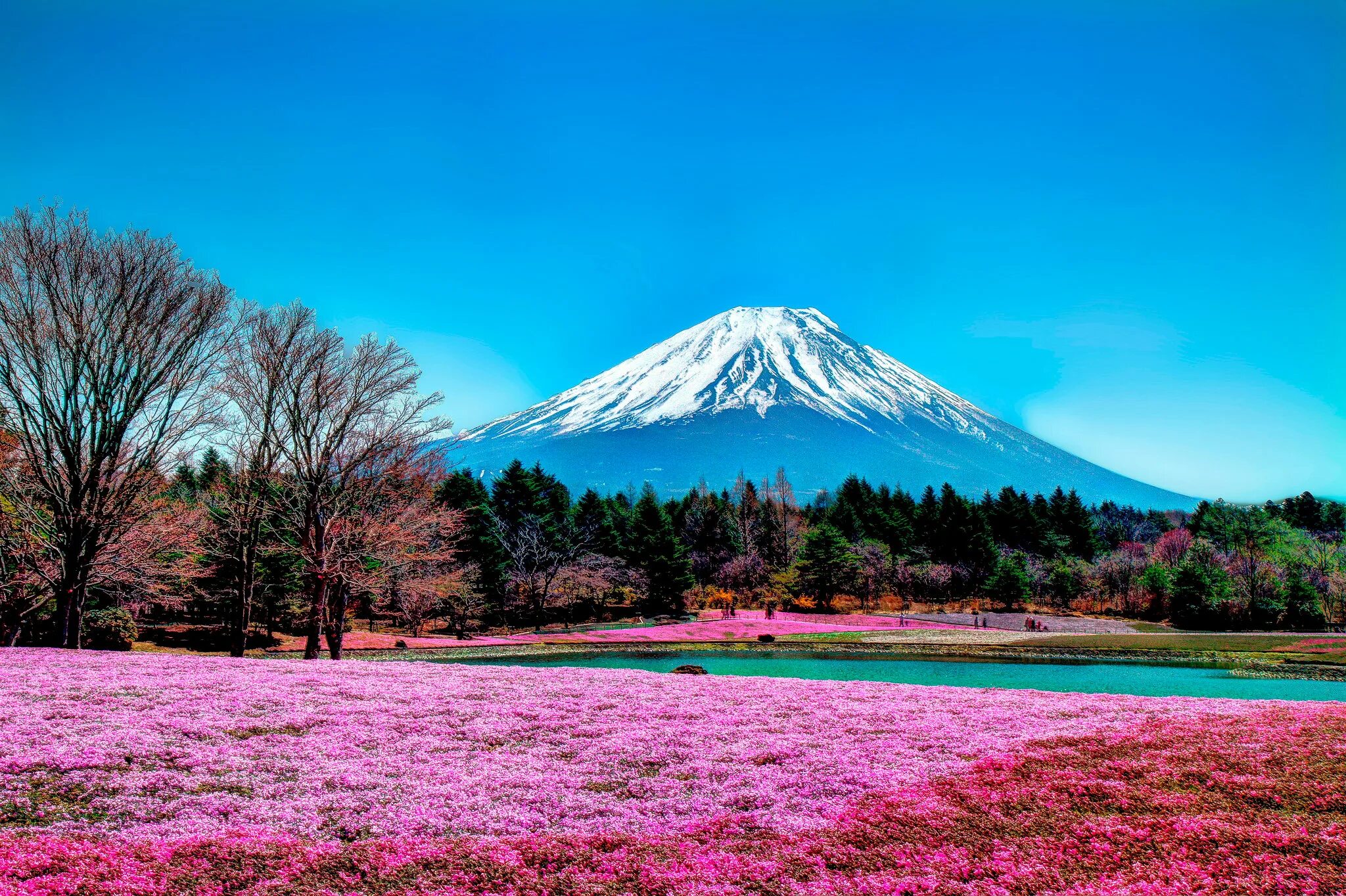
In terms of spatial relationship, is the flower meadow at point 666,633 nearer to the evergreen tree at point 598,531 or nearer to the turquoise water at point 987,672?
the turquoise water at point 987,672

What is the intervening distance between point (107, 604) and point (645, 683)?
34.8 metres

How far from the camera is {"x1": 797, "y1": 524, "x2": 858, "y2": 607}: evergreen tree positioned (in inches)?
2635

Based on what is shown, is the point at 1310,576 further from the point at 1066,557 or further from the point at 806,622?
the point at 806,622

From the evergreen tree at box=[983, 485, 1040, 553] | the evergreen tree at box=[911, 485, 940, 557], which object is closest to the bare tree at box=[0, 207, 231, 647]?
the evergreen tree at box=[911, 485, 940, 557]

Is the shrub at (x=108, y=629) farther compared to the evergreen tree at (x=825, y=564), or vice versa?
the evergreen tree at (x=825, y=564)

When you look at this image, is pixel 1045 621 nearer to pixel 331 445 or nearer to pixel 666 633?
pixel 666 633

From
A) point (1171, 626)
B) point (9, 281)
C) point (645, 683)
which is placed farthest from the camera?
point (1171, 626)

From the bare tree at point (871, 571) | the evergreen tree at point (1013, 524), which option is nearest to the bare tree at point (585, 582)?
the bare tree at point (871, 571)

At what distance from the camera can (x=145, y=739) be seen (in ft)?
30.8

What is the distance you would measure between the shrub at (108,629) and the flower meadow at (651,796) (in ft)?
76.0

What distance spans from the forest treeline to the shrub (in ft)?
0.37

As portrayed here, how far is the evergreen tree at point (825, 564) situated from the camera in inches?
2635

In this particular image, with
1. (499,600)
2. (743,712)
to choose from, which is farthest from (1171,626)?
(743,712)

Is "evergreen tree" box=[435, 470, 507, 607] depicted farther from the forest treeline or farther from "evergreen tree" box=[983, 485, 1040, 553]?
"evergreen tree" box=[983, 485, 1040, 553]
